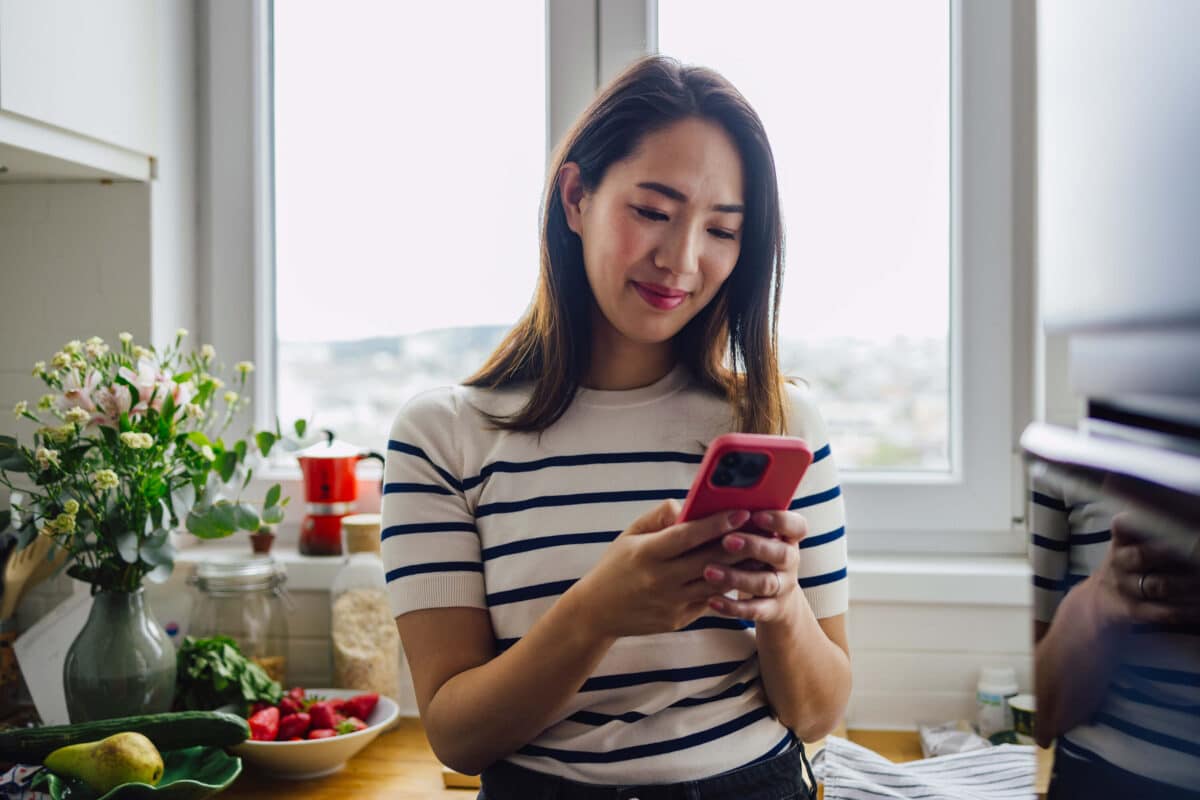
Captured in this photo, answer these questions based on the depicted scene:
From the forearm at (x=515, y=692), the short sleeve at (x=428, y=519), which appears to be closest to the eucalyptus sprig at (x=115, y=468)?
the short sleeve at (x=428, y=519)

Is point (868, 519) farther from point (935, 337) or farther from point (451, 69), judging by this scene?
point (451, 69)

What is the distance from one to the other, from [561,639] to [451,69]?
1.20m

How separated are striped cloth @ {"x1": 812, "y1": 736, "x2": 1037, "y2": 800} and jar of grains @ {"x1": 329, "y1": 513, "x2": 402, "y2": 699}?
657 millimetres

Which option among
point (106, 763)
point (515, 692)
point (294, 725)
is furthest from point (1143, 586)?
point (294, 725)

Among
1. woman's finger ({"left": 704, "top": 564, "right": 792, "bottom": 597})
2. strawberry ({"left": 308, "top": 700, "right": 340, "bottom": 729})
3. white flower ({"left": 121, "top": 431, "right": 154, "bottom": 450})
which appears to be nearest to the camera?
woman's finger ({"left": 704, "top": 564, "right": 792, "bottom": 597})

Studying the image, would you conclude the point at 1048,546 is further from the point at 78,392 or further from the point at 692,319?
the point at 78,392

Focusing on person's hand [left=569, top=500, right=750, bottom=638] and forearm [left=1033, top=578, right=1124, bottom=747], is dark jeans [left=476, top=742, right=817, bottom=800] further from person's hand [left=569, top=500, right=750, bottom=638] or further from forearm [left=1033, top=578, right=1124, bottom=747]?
forearm [left=1033, top=578, right=1124, bottom=747]

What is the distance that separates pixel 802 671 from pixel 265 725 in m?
0.74

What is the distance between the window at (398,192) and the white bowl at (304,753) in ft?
2.01

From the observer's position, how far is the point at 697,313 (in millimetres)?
1041

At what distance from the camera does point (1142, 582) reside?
276mm

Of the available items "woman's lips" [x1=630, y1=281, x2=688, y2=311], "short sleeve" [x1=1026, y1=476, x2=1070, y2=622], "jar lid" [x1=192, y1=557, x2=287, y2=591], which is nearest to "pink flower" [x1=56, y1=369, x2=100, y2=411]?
"jar lid" [x1=192, y1=557, x2=287, y2=591]

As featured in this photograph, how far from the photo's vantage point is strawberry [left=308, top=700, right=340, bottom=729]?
133cm

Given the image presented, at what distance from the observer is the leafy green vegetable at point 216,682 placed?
54.2 inches
